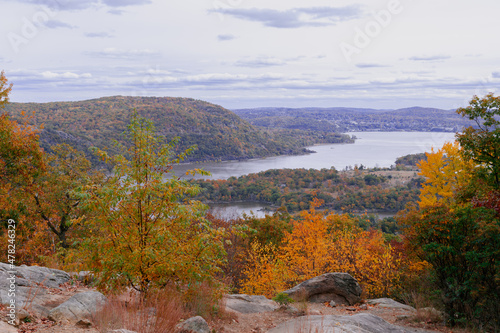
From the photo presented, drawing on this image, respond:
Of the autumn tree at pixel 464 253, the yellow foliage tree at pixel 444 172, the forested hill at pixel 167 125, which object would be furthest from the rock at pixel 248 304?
the forested hill at pixel 167 125

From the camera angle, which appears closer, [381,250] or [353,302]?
[353,302]

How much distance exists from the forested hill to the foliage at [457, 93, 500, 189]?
3734 inches

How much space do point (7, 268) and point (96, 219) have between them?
3189 millimetres

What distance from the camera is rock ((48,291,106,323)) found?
620cm

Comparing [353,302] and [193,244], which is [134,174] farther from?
[353,302]

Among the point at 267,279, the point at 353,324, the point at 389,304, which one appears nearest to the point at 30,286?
the point at 353,324

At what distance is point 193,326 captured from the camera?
630 cm

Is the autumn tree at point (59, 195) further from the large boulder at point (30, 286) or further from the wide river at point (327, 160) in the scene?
the wide river at point (327, 160)

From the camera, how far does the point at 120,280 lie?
706 centimetres

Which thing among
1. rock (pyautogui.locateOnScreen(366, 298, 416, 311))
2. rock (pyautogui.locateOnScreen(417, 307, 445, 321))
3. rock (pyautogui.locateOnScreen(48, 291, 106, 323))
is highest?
rock (pyautogui.locateOnScreen(48, 291, 106, 323))

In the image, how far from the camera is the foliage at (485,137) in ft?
37.1

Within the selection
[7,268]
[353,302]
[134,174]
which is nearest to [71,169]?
[7,268]

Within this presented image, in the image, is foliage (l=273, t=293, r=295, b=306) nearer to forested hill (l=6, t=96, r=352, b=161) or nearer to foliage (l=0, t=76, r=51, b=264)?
foliage (l=0, t=76, r=51, b=264)

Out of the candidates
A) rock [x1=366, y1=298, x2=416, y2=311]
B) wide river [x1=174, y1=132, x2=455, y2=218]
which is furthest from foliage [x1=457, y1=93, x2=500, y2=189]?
wide river [x1=174, y1=132, x2=455, y2=218]
